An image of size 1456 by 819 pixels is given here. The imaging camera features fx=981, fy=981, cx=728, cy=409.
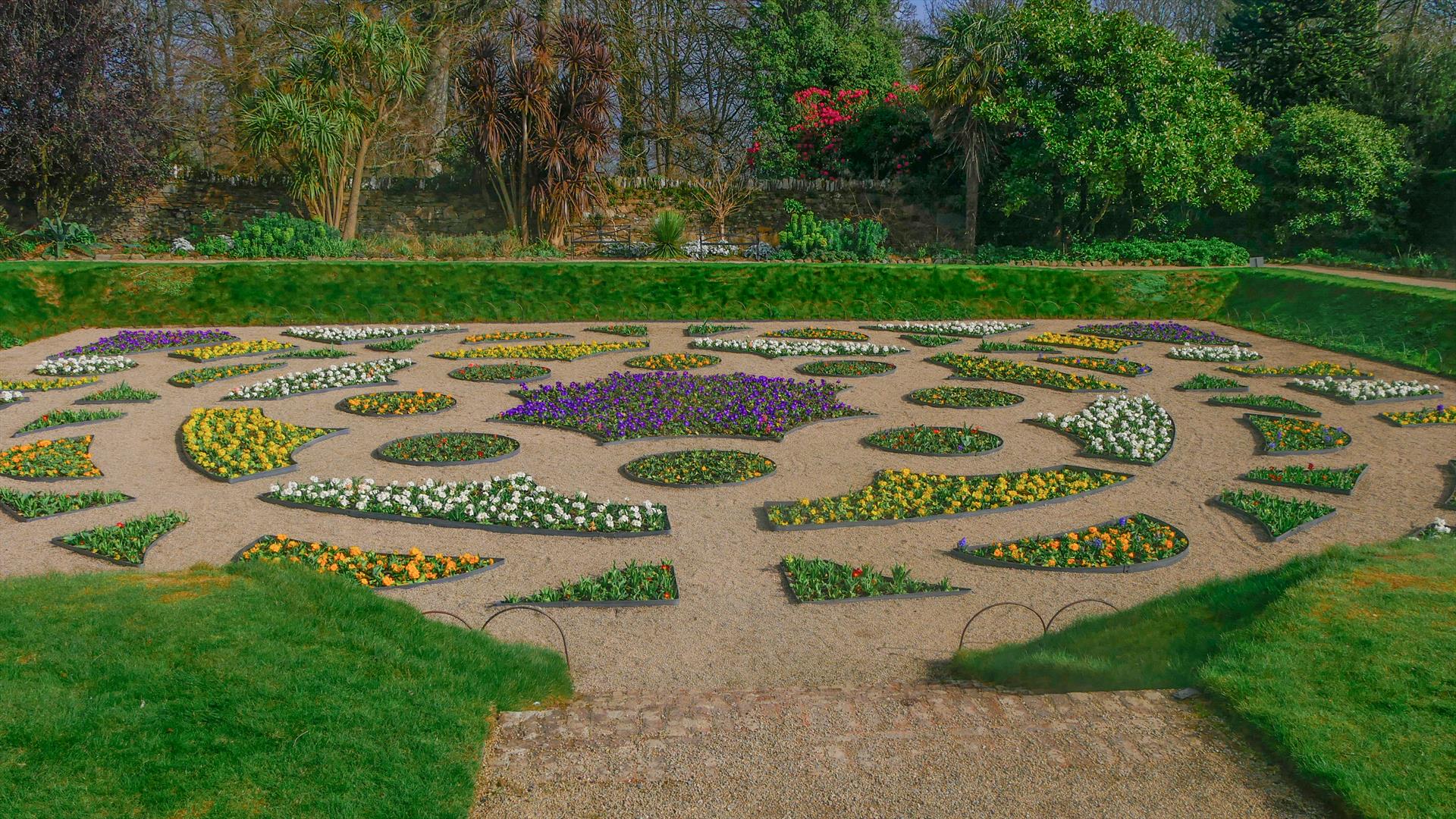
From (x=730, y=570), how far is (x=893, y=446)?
3.02 m

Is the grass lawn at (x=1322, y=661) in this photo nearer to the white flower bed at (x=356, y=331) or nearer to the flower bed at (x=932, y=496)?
the flower bed at (x=932, y=496)

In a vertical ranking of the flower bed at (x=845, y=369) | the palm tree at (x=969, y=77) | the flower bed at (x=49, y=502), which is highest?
the palm tree at (x=969, y=77)

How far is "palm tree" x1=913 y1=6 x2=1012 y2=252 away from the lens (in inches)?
840

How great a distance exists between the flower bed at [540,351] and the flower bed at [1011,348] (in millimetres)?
4905

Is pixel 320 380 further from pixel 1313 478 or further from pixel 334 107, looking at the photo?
pixel 334 107

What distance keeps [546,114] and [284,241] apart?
20.2 feet

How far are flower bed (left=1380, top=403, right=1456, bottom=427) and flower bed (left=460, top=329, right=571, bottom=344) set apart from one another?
10.8 metres

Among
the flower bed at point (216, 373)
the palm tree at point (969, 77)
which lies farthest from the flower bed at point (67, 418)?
the palm tree at point (969, 77)

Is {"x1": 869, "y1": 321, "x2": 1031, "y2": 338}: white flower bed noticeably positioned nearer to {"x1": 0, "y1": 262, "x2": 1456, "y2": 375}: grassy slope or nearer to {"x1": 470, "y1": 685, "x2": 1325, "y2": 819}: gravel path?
{"x1": 0, "y1": 262, "x2": 1456, "y2": 375}: grassy slope

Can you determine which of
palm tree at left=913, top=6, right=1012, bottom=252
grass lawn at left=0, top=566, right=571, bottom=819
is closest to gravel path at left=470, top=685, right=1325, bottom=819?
grass lawn at left=0, top=566, right=571, bottom=819

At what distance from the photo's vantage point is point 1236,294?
699 inches

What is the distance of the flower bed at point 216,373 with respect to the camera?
11.6 meters

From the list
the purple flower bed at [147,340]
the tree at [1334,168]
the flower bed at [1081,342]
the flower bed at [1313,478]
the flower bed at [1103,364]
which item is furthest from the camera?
the tree at [1334,168]

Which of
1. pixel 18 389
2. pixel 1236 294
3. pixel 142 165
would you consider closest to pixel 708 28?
pixel 142 165
